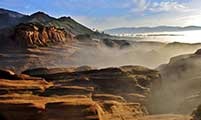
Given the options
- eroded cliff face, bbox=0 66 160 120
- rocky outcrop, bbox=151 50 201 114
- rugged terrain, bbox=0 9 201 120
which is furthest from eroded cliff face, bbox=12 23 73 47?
rocky outcrop, bbox=151 50 201 114

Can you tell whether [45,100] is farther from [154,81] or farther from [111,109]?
[154,81]

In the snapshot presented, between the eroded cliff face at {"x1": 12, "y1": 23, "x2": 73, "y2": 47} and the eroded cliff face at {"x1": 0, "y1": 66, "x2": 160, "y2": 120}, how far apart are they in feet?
162

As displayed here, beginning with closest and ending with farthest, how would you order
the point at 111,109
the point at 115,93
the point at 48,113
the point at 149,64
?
1. the point at 48,113
2. the point at 111,109
3. the point at 115,93
4. the point at 149,64

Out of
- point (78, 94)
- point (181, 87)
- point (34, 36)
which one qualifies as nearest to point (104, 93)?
point (78, 94)

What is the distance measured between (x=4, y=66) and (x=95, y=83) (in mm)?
51954

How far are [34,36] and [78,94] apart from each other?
68251 mm

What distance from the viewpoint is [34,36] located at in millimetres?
105750

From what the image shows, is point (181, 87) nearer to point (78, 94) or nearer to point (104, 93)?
point (104, 93)

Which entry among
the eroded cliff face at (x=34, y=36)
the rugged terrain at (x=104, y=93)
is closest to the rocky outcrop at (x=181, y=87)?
the rugged terrain at (x=104, y=93)

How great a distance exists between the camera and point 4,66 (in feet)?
302

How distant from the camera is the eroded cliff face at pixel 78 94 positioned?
3054 centimetres

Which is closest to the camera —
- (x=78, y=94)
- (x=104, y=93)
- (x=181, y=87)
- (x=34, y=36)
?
(x=78, y=94)

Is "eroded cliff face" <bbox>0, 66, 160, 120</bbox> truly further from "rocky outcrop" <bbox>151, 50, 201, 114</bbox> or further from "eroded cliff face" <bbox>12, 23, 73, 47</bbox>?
"eroded cliff face" <bbox>12, 23, 73, 47</bbox>

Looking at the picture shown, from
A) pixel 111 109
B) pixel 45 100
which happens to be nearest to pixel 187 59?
pixel 111 109
